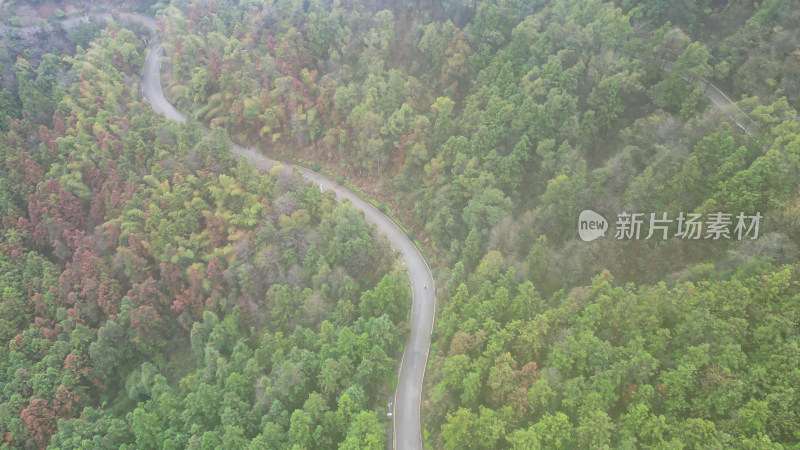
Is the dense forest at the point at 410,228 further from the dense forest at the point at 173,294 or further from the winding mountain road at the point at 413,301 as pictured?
the winding mountain road at the point at 413,301

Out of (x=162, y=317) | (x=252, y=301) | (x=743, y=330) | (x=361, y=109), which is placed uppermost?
(x=361, y=109)

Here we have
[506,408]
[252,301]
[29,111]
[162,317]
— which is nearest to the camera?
[506,408]

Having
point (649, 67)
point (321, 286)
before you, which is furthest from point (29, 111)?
point (649, 67)

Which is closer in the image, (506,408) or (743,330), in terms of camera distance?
(743,330)

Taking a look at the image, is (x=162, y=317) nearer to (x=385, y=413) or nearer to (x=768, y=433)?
(x=385, y=413)

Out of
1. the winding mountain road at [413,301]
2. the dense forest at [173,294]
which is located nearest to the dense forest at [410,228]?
the dense forest at [173,294]

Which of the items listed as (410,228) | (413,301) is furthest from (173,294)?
(410,228)
